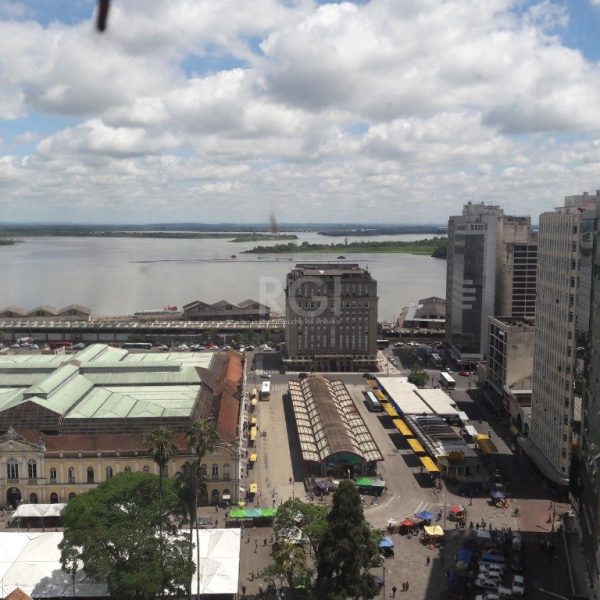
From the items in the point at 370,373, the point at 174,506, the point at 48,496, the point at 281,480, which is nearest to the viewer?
the point at 174,506

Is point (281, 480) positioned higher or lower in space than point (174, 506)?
lower

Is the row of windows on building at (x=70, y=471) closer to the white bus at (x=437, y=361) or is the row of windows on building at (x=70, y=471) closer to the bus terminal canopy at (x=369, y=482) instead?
the bus terminal canopy at (x=369, y=482)

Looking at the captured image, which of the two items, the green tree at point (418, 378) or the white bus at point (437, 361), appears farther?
the white bus at point (437, 361)

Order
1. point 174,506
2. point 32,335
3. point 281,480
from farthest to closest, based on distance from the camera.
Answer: point 32,335 < point 281,480 < point 174,506

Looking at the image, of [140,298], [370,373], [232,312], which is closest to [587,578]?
[370,373]

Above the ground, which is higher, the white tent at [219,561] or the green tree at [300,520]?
the green tree at [300,520]

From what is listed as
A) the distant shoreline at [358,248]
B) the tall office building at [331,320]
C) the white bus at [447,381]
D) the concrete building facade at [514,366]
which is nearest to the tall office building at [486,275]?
the white bus at [447,381]

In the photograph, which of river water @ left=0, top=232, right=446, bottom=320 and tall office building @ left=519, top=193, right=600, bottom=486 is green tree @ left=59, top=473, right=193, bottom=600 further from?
river water @ left=0, top=232, right=446, bottom=320

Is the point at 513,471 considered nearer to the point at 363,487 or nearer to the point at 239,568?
the point at 363,487

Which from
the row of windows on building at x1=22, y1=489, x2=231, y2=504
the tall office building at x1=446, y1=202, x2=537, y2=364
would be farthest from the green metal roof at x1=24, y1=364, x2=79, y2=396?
the tall office building at x1=446, y1=202, x2=537, y2=364
